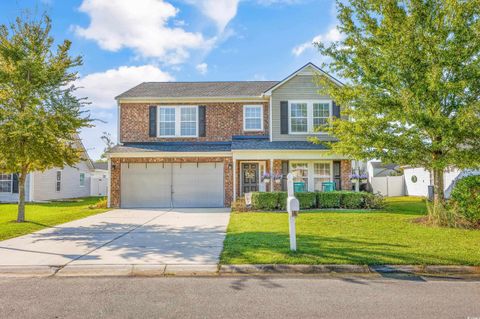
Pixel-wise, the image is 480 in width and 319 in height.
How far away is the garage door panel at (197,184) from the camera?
58.0ft

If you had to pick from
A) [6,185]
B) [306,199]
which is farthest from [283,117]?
[6,185]

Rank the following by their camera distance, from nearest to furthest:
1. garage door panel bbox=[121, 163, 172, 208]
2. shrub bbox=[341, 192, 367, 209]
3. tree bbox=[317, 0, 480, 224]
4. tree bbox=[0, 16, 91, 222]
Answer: tree bbox=[317, 0, 480, 224], tree bbox=[0, 16, 91, 222], shrub bbox=[341, 192, 367, 209], garage door panel bbox=[121, 163, 172, 208]

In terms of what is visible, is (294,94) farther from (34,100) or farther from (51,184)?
(51,184)

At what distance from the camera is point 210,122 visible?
19000 millimetres

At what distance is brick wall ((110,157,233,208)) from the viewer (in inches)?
684

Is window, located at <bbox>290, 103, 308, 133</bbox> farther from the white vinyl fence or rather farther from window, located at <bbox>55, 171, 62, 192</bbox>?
window, located at <bbox>55, 171, 62, 192</bbox>

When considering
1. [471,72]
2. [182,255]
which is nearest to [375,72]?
[471,72]

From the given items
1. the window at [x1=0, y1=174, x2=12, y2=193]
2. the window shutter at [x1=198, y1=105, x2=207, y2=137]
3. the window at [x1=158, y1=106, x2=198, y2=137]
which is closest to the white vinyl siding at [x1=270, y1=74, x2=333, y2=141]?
the window shutter at [x1=198, y1=105, x2=207, y2=137]

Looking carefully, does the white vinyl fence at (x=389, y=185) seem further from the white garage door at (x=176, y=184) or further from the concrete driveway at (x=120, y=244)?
the concrete driveway at (x=120, y=244)

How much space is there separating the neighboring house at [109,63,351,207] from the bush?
6.62 meters

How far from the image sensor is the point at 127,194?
57.6 feet

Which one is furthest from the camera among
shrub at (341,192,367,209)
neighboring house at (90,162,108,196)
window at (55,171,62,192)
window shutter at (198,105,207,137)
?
neighboring house at (90,162,108,196)

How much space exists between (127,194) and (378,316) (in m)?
15.6

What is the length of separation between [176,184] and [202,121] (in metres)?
3.96
